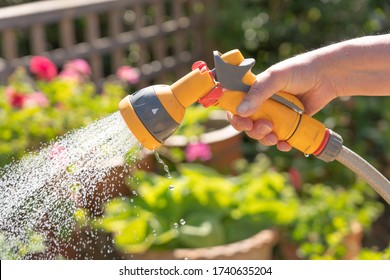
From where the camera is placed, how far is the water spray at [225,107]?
4.50ft

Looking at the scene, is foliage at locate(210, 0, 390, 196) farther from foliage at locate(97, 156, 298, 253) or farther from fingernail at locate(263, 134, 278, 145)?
fingernail at locate(263, 134, 278, 145)

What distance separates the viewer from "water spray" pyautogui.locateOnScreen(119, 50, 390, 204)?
1.37m

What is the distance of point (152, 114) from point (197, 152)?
5.83 ft

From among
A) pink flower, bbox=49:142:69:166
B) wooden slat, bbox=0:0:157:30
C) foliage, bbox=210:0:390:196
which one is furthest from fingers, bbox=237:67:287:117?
wooden slat, bbox=0:0:157:30

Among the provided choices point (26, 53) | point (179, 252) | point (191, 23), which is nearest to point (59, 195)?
point (179, 252)

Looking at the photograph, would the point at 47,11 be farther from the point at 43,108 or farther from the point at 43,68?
the point at 43,108

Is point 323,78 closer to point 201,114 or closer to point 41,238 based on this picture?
point 41,238

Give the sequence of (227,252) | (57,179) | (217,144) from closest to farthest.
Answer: (57,179) → (227,252) → (217,144)

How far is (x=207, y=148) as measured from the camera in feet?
10.4

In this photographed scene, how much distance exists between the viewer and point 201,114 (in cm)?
345

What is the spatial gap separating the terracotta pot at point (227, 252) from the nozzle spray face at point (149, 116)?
119 cm

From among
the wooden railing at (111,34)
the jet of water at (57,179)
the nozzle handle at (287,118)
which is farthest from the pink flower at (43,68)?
the nozzle handle at (287,118)

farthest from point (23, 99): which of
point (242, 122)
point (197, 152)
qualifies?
point (242, 122)

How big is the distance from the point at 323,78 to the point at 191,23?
358 centimetres
